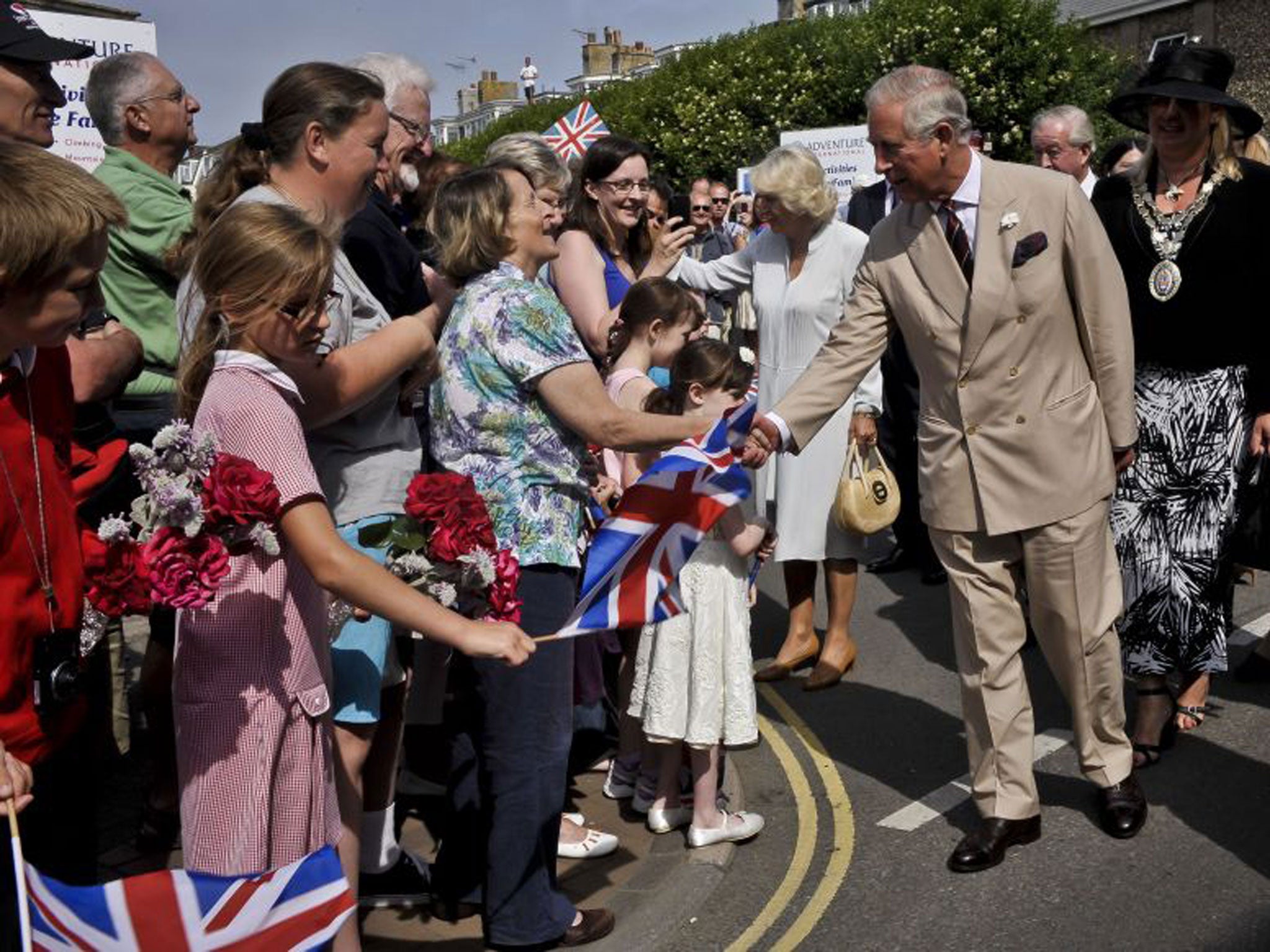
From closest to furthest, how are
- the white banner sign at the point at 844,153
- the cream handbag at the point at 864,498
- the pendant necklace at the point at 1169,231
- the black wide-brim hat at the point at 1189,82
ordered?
the black wide-brim hat at the point at 1189,82, the pendant necklace at the point at 1169,231, the cream handbag at the point at 864,498, the white banner sign at the point at 844,153

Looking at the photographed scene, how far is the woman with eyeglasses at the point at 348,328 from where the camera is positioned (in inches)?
145

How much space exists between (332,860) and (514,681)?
128 centimetres

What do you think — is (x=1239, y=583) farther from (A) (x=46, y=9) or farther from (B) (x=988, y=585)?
(A) (x=46, y=9)

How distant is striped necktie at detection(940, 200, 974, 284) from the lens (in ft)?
15.6

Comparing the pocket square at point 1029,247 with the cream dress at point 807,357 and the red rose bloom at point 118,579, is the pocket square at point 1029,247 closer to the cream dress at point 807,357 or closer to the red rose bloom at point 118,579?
the cream dress at point 807,357

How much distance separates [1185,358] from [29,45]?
13.2 ft

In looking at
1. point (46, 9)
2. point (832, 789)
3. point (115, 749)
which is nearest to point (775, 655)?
point (832, 789)

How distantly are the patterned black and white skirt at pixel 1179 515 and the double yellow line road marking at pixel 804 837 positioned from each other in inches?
49.8

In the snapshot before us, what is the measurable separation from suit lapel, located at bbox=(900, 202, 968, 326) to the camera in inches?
115

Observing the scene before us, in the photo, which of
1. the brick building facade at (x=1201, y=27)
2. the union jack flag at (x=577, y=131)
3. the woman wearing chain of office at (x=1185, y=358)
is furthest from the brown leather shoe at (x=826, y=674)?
the brick building facade at (x=1201, y=27)

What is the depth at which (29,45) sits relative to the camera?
4254 millimetres

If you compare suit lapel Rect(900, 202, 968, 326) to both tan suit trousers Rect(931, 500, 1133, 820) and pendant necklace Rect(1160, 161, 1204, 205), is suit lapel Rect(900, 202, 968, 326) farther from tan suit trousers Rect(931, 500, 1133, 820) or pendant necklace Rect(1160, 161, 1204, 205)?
pendant necklace Rect(1160, 161, 1204, 205)

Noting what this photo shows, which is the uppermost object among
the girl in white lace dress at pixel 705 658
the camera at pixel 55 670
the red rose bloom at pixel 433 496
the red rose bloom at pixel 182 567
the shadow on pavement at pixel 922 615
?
the red rose bloom at pixel 182 567

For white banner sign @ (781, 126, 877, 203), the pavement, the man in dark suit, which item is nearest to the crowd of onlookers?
the pavement
